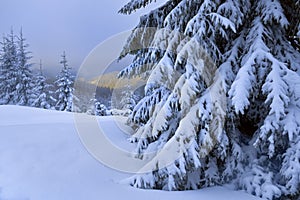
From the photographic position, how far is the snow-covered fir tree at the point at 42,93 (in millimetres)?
23502

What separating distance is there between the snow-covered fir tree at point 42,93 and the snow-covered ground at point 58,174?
65.3 ft

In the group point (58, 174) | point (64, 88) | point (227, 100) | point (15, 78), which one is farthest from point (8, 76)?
point (227, 100)

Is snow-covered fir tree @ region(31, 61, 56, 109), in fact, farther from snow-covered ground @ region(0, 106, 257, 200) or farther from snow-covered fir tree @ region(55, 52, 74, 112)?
snow-covered ground @ region(0, 106, 257, 200)

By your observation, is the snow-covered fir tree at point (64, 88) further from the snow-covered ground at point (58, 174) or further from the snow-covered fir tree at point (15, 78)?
the snow-covered ground at point (58, 174)

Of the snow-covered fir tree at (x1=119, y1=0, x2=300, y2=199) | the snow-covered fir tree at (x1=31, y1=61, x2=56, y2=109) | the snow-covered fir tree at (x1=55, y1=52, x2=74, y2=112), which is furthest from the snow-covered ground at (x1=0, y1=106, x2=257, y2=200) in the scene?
the snow-covered fir tree at (x1=31, y1=61, x2=56, y2=109)

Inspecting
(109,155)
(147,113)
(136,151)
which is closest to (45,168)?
(109,155)

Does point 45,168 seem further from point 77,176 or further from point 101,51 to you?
point 101,51

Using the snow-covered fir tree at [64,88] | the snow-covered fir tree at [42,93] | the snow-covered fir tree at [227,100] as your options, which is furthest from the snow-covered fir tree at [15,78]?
the snow-covered fir tree at [227,100]

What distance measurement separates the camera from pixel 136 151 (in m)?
4.09

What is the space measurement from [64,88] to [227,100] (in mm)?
21657

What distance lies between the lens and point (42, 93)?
80.8 feet

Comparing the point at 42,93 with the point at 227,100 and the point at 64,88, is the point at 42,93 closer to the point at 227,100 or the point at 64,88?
the point at 64,88

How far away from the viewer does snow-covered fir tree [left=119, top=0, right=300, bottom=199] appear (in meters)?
3.12

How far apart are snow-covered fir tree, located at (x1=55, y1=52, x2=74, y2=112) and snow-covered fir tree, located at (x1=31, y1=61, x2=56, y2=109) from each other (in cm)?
113
